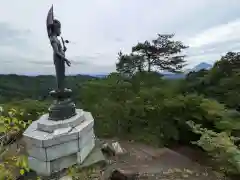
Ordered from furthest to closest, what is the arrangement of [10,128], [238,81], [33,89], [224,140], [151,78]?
1. [33,89]
2. [151,78]
3. [238,81]
4. [224,140]
5. [10,128]

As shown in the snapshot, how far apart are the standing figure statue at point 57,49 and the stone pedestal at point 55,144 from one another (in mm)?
1375

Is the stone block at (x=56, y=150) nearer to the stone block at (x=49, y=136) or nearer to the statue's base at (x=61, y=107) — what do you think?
the stone block at (x=49, y=136)

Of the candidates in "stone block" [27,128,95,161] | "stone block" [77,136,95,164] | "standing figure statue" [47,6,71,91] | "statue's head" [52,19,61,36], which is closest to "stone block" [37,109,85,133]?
"stone block" [27,128,95,161]

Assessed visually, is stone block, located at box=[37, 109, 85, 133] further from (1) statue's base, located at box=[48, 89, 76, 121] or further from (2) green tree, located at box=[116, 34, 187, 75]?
(2) green tree, located at box=[116, 34, 187, 75]

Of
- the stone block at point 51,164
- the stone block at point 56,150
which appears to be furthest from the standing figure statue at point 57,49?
the stone block at point 51,164

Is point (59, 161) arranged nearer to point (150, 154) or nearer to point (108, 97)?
point (150, 154)

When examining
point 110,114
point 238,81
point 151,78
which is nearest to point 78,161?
A: point 110,114

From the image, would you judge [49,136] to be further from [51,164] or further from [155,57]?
[155,57]

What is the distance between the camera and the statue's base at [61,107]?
22.9 feet

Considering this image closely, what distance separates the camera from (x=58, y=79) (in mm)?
7492

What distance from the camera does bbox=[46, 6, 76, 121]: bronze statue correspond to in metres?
7.01

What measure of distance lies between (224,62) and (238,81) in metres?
2.23

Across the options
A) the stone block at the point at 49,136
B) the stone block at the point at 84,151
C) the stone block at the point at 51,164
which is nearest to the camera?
the stone block at the point at 49,136

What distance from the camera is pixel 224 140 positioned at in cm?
571
